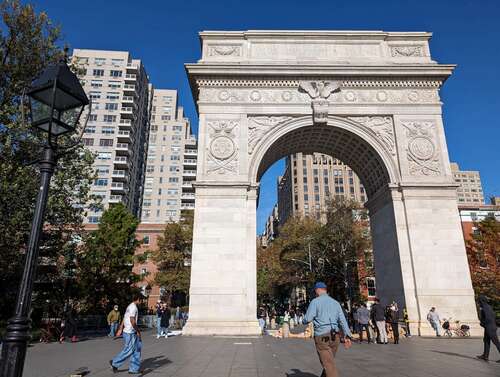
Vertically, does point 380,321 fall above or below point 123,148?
below

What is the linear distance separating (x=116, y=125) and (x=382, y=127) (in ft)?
165

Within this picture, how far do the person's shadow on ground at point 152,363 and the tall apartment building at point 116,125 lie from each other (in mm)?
49854

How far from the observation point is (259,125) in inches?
853

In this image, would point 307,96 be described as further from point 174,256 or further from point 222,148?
point 174,256

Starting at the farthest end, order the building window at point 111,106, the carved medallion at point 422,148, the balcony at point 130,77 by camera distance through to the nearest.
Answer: the balcony at point 130,77 → the building window at point 111,106 → the carved medallion at point 422,148

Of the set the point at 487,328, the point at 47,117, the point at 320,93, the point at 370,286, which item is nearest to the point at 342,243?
the point at 370,286

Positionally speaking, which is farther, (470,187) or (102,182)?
(470,187)

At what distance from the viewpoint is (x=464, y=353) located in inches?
436

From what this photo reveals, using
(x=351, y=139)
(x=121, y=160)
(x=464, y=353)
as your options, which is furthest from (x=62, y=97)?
(x=121, y=160)

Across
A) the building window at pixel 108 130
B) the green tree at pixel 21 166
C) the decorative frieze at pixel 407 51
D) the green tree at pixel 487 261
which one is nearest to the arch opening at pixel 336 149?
the decorative frieze at pixel 407 51

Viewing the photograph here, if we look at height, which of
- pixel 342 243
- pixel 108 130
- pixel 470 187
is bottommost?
pixel 342 243

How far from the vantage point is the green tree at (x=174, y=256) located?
119 feet

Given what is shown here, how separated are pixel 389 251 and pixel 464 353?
10133 millimetres

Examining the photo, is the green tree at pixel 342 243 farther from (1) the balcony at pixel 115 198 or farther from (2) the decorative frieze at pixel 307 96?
(1) the balcony at pixel 115 198
